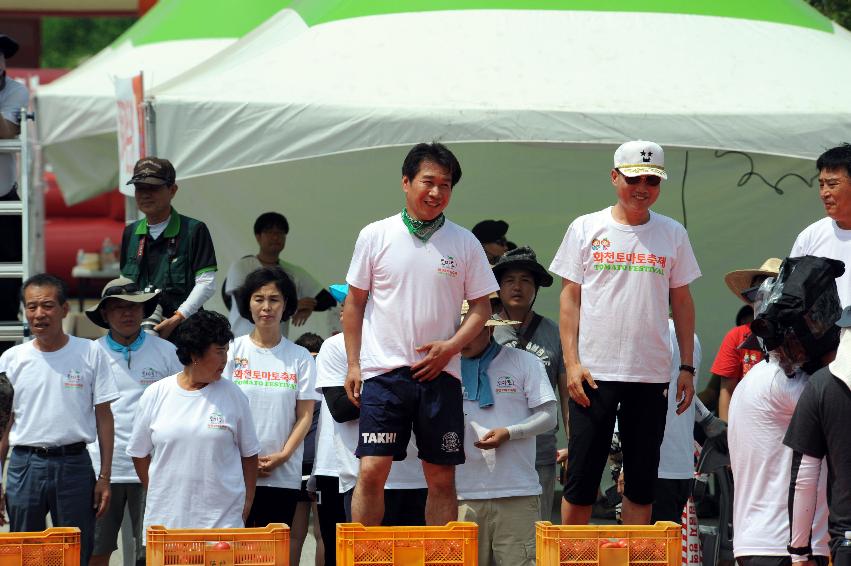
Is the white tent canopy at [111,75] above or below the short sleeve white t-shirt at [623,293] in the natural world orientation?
above

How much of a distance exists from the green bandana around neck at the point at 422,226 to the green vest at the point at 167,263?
86.4 inches

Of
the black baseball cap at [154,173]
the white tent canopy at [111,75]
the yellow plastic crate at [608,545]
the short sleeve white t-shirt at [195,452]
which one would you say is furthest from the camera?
the white tent canopy at [111,75]

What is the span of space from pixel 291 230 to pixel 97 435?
3.87 metres

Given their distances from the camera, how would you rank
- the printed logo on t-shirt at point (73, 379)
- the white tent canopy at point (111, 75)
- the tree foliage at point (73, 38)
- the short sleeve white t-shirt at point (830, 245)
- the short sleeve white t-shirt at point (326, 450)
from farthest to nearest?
the tree foliage at point (73, 38) → the white tent canopy at point (111, 75) → the short sleeve white t-shirt at point (326, 450) → the printed logo on t-shirt at point (73, 379) → the short sleeve white t-shirt at point (830, 245)

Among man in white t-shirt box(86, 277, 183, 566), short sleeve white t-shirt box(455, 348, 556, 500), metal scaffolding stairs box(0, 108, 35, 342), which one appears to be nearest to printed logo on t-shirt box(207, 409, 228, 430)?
man in white t-shirt box(86, 277, 183, 566)

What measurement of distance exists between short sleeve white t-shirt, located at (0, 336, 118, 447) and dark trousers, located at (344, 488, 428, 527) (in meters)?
1.20

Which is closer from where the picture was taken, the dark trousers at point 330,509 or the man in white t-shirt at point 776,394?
the man in white t-shirt at point 776,394

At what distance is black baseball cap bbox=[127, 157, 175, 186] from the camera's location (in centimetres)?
693

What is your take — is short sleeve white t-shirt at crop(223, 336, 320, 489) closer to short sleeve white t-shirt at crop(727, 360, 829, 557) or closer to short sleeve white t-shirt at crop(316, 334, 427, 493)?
short sleeve white t-shirt at crop(316, 334, 427, 493)

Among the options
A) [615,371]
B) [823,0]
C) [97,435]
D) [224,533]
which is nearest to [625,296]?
[615,371]

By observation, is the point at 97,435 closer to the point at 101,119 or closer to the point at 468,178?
the point at 468,178

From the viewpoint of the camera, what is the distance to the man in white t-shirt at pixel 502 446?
5.78 metres

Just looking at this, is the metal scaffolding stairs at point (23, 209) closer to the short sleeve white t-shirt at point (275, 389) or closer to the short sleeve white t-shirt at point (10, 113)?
the short sleeve white t-shirt at point (10, 113)

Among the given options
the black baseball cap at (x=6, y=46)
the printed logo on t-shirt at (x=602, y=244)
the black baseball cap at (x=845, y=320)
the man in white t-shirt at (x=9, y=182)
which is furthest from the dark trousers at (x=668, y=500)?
the black baseball cap at (x=6, y=46)
